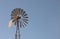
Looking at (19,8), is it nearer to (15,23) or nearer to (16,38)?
(15,23)

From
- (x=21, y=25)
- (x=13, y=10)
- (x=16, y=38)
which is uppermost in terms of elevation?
(x=13, y=10)

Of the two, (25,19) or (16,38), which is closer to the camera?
(16,38)

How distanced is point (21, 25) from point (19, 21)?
84 centimetres

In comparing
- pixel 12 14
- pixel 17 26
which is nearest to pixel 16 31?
pixel 17 26

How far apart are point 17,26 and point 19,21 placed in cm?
131

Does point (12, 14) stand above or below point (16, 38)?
above

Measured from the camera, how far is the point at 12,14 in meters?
41.0

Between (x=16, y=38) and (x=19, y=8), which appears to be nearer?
(x=16, y=38)

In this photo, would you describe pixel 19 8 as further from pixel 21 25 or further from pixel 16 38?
pixel 16 38

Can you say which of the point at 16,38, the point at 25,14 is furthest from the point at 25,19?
the point at 16,38

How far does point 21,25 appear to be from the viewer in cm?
4003

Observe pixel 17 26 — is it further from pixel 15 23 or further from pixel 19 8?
pixel 19 8

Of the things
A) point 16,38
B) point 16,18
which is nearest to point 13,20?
point 16,18

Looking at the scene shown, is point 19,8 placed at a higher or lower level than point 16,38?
higher
